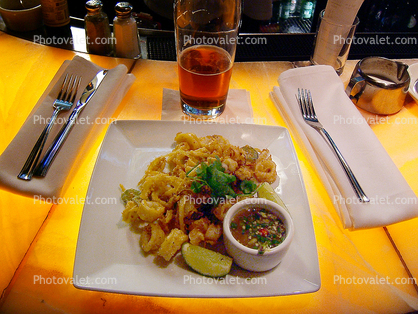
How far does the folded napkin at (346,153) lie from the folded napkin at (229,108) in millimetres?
211

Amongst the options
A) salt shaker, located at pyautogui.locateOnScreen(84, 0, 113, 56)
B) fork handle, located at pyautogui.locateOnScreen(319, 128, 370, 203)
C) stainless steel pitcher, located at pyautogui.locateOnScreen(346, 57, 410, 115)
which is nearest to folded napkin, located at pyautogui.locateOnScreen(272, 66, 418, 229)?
fork handle, located at pyautogui.locateOnScreen(319, 128, 370, 203)

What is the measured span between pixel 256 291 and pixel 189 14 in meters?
1.47

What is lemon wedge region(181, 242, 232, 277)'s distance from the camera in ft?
3.80

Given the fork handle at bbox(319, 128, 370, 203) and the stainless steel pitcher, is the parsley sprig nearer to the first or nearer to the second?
the fork handle at bbox(319, 128, 370, 203)

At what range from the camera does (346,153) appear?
5.42 ft

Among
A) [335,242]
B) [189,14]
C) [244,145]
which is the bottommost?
[335,242]

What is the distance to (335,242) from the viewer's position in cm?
144

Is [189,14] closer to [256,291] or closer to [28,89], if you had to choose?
[28,89]

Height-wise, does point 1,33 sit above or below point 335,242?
above

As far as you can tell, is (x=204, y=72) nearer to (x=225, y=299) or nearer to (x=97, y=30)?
(x=97, y=30)

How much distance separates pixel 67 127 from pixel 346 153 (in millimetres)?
1463

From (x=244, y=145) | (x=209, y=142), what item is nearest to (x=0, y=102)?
(x=209, y=142)

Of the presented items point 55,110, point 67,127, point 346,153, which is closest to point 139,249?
point 67,127

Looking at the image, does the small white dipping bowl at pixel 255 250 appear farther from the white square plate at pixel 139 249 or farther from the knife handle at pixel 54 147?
the knife handle at pixel 54 147
